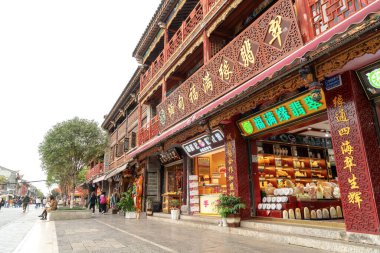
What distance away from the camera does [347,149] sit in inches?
191

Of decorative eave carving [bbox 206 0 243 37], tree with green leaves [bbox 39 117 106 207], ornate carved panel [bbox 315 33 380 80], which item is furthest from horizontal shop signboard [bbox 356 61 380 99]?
tree with green leaves [bbox 39 117 106 207]

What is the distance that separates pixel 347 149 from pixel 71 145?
17.7m

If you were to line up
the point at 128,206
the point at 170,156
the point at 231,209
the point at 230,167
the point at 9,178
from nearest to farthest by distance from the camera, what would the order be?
the point at 231,209, the point at 230,167, the point at 170,156, the point at 128,206, the point at 9,178

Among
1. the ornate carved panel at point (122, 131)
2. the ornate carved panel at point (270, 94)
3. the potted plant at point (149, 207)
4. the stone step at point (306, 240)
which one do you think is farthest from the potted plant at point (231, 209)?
the ornate carved panel at point (122, 131)

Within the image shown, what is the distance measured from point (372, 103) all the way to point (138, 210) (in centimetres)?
1233

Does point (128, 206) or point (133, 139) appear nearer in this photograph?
point (128, 206)

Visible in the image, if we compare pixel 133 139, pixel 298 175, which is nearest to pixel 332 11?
pixel 298 175

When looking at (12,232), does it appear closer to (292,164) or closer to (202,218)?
(202,218)

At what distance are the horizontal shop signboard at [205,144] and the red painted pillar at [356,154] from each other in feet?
13.3

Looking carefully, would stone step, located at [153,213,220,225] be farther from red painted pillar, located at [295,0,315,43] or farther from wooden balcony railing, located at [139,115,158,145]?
red painted pillar, located at [295,0,315,43]

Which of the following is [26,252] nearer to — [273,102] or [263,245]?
[263,245]

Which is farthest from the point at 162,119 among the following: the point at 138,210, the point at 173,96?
the point at 138,210

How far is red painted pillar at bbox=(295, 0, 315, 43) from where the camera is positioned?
18.1 ft

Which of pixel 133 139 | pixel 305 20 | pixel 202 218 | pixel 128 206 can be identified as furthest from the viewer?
pixel 133 139
